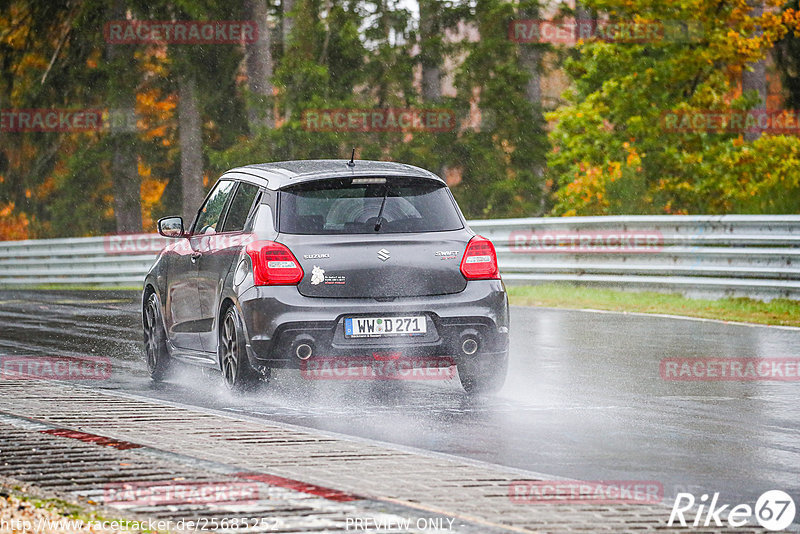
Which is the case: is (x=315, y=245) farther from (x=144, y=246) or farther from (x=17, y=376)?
(x=144, y=246)

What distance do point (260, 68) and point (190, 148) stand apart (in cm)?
301

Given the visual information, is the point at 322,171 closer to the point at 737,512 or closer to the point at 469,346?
the point at 469,346

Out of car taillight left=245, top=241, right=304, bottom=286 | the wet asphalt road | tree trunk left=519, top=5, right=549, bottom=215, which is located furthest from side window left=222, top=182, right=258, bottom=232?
tree trunk left=519, top=5, right=549, bottom=215

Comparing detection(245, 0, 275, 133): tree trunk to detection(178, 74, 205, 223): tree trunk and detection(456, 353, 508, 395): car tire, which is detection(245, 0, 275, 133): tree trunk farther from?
detection(456, 353, 508, 395): car tire

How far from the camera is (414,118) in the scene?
4262 cm

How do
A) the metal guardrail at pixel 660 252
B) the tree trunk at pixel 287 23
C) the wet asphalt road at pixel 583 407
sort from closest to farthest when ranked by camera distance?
the wet asphalt road at pixel 583 407 → the metal guardrail at pixel 660 252 → the tree trunk at pixel 287 23

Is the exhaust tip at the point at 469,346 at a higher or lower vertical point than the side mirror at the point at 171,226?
Result: lower

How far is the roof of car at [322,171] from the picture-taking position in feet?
33.5

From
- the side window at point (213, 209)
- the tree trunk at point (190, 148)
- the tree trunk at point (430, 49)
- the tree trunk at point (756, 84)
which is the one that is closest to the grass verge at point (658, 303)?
the side window at point (213, 209)

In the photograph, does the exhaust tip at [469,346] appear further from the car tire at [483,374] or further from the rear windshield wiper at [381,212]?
the rear windshield wiper at [381,212]

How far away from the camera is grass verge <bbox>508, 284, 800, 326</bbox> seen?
17125 millimetres

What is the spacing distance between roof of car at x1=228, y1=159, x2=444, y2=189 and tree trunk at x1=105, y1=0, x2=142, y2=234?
103 ft

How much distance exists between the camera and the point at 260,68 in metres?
40.5

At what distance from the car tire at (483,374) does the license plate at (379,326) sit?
565 millimetres
